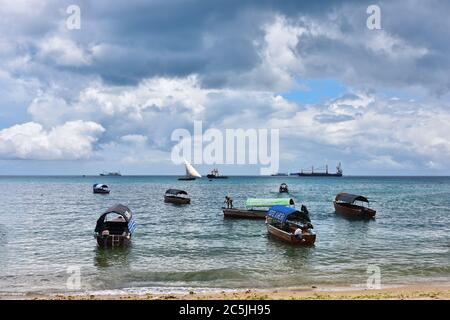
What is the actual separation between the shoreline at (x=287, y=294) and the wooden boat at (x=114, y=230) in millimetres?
12877

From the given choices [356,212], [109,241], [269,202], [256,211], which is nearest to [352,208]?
[356,212]

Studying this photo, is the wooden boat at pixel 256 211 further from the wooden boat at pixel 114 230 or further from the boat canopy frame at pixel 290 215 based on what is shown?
the wooden boat at pixel 114 230

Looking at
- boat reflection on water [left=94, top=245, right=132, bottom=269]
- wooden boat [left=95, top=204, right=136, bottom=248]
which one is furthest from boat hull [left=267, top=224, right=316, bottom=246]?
wooden boat [left=95, top=204, right=136, bottom=248]

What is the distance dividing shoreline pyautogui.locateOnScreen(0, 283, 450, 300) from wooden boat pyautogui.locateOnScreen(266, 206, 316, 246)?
1236 centimetres

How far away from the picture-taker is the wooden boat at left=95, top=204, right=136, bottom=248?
35.4 metres

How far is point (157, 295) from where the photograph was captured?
2175 cm

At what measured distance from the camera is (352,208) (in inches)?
2405

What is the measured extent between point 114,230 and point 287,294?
890 inches

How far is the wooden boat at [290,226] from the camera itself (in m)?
36.0

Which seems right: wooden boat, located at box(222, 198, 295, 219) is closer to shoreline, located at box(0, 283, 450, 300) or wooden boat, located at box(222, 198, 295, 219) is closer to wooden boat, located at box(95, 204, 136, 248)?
wooden boat, located at box(95, 204, 136, 248)

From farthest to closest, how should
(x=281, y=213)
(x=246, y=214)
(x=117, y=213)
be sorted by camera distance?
1. (x=246, y=214)
2. (x=281, y=213)
3. (x=117, y=213)

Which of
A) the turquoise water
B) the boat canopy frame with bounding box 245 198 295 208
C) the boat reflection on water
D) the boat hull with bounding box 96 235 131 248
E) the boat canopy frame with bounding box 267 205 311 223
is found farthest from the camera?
the boat canopy frame with bounding box 245 198 295 208

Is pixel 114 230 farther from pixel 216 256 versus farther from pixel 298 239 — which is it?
pixel 298 239
